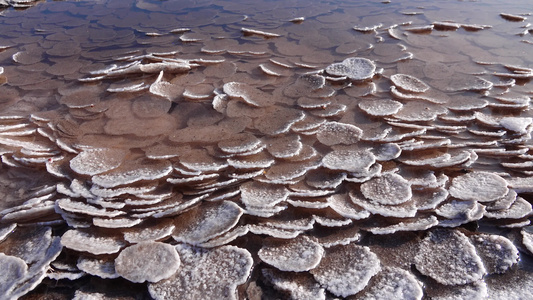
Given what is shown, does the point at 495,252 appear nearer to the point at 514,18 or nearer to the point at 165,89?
the point at 165,89

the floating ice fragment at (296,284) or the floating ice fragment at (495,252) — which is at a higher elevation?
the floating ice fragment at (495,252)

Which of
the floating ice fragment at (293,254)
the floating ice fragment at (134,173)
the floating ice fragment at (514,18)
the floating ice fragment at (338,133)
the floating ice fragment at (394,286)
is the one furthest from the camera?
the floating ice fragment at (514,18)

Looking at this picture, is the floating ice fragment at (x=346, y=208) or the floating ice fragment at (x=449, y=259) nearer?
the floating ice fragment at (x=449, y=259)

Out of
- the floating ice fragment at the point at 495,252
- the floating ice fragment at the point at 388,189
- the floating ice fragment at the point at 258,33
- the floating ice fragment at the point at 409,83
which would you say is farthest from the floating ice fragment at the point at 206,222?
the floating ice fragment at the point at 258,33

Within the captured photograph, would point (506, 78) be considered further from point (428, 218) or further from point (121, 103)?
point (121, 103)

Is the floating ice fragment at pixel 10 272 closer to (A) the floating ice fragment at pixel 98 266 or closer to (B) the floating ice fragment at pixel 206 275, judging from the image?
(A) the floating ice fragment at pixel 98 266

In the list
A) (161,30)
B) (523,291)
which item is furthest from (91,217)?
A: (161,30)

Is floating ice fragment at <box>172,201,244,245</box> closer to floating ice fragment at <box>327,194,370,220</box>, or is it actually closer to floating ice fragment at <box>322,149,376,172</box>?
floating ice fragment at <box>327,194,370,220</box>

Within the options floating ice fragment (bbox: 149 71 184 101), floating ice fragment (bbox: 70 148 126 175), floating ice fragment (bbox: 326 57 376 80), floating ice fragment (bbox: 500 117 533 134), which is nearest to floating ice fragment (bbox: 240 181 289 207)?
floating ice fragment (bbox: 70 148 126 175)

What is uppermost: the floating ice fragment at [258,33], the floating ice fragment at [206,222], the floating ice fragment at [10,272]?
the floating ice fragment at [258,33]

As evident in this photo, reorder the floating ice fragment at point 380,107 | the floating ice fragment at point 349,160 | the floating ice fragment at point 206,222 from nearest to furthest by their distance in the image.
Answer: the floating ice fragment at point 206,222, the floating ice fragment at point 349,160, the floating ice fragment at point 380,107
